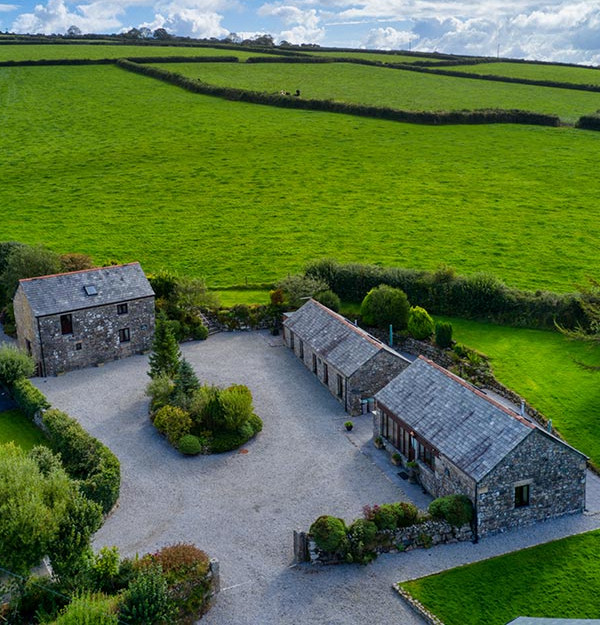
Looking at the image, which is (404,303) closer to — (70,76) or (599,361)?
(599,361)

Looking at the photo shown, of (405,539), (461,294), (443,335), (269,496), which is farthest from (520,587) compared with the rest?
(461,294)

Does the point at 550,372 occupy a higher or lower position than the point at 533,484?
Answer: lower

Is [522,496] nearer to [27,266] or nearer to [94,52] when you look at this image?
[27,266]

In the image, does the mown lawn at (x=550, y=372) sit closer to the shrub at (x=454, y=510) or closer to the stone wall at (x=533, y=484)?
the stone wall at (x=533, y=484)

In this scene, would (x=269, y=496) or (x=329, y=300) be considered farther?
(x=329, y=300)

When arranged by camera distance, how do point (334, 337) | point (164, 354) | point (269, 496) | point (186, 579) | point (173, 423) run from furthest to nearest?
point (334, 337), point (164, 354), point (173, 423), point (269, 496), point (186, 579)

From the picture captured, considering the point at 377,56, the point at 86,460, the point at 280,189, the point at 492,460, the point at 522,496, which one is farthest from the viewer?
the point at 377,56

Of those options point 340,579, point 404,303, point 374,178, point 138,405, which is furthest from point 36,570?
point 374,178

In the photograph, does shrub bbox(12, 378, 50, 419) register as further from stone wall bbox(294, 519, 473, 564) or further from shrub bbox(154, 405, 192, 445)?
stone wall bbox(294, 519, 473, 564)

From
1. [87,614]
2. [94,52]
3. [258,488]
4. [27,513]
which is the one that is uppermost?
[94,52]
